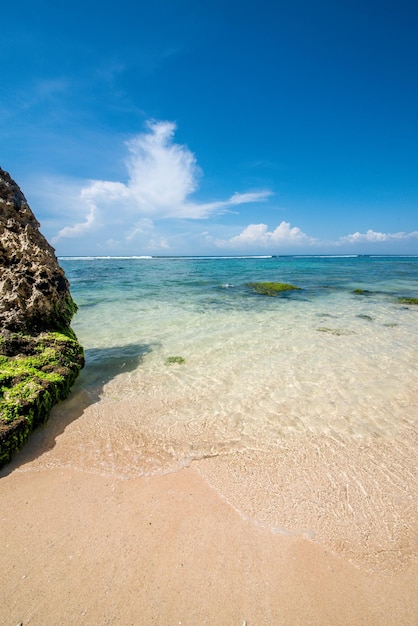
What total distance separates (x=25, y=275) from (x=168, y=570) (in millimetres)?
6257

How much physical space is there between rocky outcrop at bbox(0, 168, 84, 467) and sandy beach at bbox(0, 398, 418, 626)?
3.49 feet

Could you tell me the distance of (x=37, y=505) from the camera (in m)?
3.26

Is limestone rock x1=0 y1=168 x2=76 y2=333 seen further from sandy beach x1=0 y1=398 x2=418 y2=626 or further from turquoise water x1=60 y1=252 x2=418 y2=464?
sandy beach x1=0 y1=398 x2=418 y2=626

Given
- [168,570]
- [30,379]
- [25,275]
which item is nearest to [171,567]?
[168,570]

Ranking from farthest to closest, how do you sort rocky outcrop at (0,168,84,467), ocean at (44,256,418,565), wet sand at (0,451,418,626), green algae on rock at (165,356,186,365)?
1. green algae on rock at (165,356,186,365)
2. rocky outcrop at (0,168,84,467)
3. ocean at (44,256,418,565)
4. wet sand at (0,451,418,626)

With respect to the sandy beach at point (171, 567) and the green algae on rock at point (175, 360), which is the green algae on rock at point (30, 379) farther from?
the green algae on rock at point (175, 360)

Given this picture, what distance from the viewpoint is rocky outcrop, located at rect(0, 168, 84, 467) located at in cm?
432

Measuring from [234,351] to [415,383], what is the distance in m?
4.58

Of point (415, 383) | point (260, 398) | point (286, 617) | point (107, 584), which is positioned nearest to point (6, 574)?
point (107, 584)

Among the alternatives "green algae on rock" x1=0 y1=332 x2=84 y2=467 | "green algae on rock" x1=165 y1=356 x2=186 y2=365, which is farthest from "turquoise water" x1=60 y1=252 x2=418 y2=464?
"green algae on rock" x1=0 y1=332 x2=84 y2=467

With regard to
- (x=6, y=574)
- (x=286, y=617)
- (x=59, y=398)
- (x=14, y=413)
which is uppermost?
(x=14, y=413)

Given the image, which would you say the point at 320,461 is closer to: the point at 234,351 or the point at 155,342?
the point at 234,351

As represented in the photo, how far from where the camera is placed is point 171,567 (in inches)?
106

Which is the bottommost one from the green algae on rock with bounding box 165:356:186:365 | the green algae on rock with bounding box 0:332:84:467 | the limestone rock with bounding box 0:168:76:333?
the green algae on rock with bounding box 165:356:186:365
